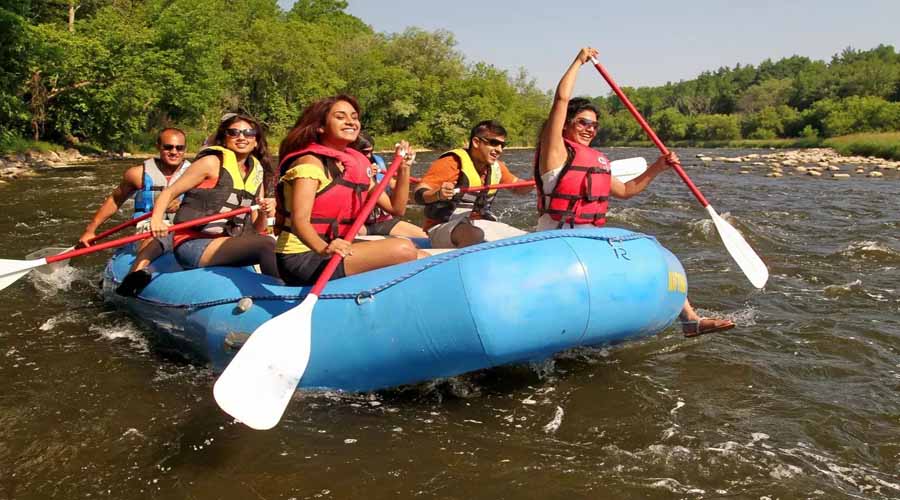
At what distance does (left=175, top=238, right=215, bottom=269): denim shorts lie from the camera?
12.5 feet

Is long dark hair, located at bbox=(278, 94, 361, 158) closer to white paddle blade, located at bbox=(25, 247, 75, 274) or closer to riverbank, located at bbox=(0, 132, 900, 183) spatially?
white paddle blade, located at bbox=(25, 247, 75, 274)

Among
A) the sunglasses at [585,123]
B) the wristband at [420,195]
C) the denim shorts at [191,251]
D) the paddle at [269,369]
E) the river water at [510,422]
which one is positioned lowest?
the river water at [510,422]

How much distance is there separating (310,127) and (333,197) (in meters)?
0.35

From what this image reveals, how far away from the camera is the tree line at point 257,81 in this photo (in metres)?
17.5

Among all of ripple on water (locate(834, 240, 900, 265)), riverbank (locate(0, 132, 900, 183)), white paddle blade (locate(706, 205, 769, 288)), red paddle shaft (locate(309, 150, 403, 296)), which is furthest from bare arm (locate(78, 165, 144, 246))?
riverbank (locate(0, 132, 900, 183))

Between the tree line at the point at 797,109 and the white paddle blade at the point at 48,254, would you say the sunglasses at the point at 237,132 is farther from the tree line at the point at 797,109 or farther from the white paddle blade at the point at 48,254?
the tree line at the point at 797,109

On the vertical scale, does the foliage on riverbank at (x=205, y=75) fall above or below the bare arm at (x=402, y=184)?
above

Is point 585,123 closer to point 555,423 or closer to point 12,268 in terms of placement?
point 555,423

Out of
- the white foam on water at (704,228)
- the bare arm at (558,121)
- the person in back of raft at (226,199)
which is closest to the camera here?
the bare arm at (558,121)

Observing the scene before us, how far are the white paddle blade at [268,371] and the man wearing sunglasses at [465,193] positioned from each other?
1.78 m

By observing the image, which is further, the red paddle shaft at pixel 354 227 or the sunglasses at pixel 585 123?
the sunglasses at pixel 585 123

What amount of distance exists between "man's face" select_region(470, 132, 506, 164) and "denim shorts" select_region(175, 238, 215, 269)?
186 centimetres

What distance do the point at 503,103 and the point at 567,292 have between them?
4768cm

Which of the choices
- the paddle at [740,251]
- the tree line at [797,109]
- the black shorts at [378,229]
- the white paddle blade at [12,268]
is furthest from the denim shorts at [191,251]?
the tree line at [797,109]
